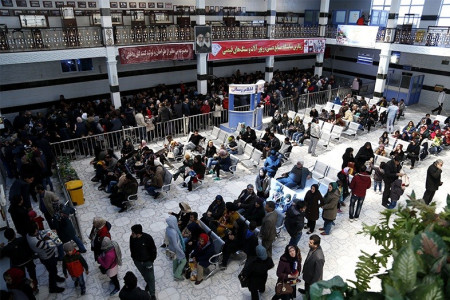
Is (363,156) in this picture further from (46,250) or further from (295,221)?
(46,250)

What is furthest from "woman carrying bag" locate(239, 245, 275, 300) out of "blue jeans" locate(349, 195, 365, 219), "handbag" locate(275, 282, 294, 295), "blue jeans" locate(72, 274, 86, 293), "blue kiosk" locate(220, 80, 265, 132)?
"blue kiosk" locate(220, 80, 265, 132)

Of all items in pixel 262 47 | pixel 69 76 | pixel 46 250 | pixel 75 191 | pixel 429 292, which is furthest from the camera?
pixel 262 47

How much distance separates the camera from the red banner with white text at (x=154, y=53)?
51.4 feet

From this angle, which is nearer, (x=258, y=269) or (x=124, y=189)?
(x=258, y=269)

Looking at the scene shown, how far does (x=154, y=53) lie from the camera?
16.4 m

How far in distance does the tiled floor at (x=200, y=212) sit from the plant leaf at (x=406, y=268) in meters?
5.69

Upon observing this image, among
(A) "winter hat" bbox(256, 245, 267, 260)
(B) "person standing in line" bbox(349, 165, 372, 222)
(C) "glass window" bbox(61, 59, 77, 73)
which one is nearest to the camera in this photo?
(A) "winter hat" bbox(256, 245, 267, 260)

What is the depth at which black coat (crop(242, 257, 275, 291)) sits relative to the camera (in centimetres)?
571

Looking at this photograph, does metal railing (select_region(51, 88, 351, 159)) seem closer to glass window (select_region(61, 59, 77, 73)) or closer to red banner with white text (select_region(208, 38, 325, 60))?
red banner with white text (select_region(208, 38, 325, 60))

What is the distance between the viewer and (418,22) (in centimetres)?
2038

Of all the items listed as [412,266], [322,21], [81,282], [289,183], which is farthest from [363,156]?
[322,21]

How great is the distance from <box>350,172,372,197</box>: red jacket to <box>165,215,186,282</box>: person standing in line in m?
4.81

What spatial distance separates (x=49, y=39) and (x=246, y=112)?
29.3ft

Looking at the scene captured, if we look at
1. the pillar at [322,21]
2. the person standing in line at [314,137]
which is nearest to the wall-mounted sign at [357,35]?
the pillar at [322,21]
